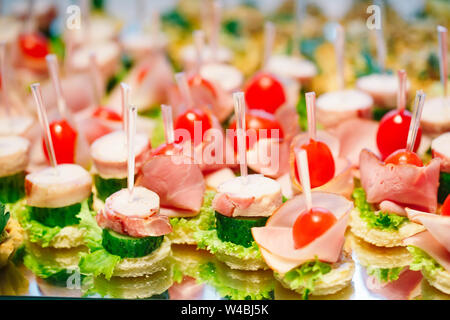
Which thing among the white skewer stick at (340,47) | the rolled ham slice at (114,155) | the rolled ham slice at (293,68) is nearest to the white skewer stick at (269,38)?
the rolled ham slice at (293,68)

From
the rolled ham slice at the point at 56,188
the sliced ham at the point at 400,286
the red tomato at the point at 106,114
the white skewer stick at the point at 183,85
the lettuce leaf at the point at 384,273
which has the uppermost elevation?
the white skewer stick at the point at 183,85

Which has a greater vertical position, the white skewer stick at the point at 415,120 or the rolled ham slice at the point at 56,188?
the white skewer stick at the point at 415,120

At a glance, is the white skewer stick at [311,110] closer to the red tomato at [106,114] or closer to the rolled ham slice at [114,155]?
the rolled ham slice at [114,155]

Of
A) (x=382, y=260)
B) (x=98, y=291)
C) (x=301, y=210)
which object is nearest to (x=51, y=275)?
(x=98, y=291)

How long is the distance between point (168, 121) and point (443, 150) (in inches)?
45.8

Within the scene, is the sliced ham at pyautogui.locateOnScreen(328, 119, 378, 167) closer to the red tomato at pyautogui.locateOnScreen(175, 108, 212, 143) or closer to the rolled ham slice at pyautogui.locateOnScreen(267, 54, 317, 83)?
the red tomato at pyautogui.locateOnScreen(175, 108, 212, 143)

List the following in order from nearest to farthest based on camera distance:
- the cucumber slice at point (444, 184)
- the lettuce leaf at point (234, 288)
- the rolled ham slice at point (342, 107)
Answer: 1. the lettuce leaf at point (234, 288)
2. the cucumber slice at point (444, 184)
3. the rolled ham slice at point (342, 107)

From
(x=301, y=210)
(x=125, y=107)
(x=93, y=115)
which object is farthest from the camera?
(x=93, y=115)

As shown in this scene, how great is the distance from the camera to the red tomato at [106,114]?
12.3ft

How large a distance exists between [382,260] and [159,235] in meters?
0.90

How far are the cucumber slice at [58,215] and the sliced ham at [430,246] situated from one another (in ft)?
4.44

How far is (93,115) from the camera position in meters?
3.76
